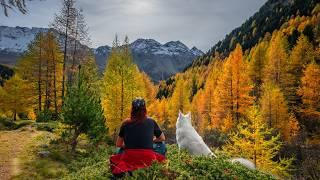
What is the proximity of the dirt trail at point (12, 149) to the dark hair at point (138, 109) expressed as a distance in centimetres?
1037

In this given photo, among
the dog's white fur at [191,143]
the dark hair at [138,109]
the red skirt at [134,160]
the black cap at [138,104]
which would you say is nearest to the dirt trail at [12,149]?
the dog's white fur at [191,143]

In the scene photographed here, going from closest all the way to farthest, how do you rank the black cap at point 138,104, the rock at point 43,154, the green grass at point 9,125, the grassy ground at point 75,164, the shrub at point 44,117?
1. the black cap at point 138,104
2. the grassy ground at point 75,164
3. the rock at point 43,154
4. the green grass at point 9,125
5. the shrub at point 44,117

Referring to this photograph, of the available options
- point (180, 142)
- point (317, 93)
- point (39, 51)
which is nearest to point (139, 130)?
point (180, 142)

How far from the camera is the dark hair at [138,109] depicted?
829 centimetres

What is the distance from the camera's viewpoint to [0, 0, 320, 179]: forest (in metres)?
18.0

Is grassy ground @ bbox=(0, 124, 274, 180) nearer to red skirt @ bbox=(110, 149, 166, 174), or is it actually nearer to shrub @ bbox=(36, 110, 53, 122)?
red skirt @ bbox=(110, 149, 166, 174)

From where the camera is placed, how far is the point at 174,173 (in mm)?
8711

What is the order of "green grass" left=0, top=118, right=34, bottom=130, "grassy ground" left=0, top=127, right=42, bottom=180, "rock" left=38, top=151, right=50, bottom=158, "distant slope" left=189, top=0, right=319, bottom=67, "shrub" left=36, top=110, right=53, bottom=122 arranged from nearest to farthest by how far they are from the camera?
"grassy ground" left=0, top=127, right=42, bottom=180 → "rock" left=38, top=151, right=50, bottom=158 → "green grass" left=0, top=118, right=34, bottom=130 → "shrub" left=36, top=110, right=53, bottom=122 → "distant slope" left=189, top=0, right=319, bottom=67

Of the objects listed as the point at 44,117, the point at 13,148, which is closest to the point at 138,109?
the point at 13,148

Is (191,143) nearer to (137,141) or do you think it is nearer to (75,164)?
(137,141)

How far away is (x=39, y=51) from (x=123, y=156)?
38.9 meters

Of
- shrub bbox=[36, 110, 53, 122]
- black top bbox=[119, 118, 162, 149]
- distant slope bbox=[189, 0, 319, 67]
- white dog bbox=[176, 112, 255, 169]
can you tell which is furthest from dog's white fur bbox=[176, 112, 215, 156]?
distant slope bbox=[189, 0, 319, 67]

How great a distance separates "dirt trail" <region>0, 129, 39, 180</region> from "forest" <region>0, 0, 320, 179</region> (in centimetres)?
36

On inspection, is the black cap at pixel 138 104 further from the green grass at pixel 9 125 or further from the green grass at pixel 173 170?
the green grass at pixel 9 125
